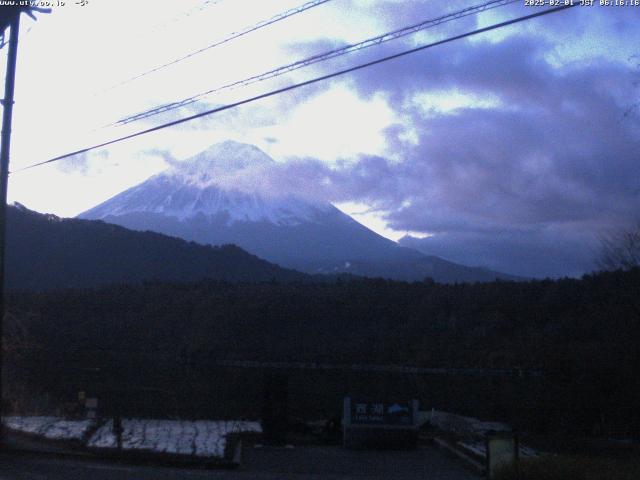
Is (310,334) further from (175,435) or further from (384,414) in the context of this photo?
(384,414)

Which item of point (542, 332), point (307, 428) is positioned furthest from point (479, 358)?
point (307, 428)

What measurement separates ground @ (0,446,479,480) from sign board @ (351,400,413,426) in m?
0.75

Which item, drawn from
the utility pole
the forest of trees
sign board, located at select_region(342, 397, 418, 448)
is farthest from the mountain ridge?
sign board, located at select_region(342, 397, 418, 448)

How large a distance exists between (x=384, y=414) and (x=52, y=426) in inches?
336

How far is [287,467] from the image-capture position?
63.0 feet

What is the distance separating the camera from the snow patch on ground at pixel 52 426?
21.1 m

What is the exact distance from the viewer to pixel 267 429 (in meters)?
22.3

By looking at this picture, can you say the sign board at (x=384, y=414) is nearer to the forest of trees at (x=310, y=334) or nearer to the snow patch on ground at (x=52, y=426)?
the snow patch on ground at (x=52, y=426)

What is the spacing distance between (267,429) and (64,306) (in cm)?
6660

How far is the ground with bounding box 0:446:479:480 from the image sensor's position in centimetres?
1573

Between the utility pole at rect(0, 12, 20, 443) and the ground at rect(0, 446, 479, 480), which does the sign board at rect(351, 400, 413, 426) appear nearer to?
the ground at rect(0, 446, 479, 480)

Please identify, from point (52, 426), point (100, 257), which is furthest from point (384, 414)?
point (100, 257)

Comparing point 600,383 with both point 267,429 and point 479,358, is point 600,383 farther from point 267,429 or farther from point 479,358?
point 479,358

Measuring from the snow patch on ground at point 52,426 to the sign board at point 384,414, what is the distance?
22.1ft
